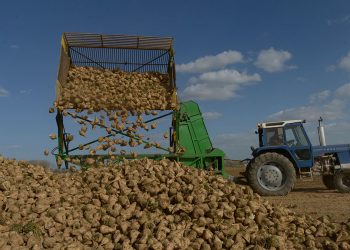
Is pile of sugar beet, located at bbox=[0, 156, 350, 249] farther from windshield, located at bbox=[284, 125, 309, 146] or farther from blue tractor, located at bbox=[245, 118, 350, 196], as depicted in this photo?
windshield, located at bbox=[284, 125, 309, 146]

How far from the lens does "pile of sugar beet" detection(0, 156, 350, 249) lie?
497cm

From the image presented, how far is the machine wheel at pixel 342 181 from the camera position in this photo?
10.9 metres

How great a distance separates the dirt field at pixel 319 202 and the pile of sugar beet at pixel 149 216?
1275 millimetres

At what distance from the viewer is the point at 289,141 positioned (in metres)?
10.8

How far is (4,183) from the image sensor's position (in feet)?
19.7

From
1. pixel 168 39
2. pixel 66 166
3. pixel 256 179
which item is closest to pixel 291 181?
pixel 256 179

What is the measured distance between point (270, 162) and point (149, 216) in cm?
577

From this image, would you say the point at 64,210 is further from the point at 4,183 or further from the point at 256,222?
the point at 256,222

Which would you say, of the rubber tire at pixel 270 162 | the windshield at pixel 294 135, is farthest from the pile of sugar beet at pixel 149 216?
the windshield at pixel 294 135

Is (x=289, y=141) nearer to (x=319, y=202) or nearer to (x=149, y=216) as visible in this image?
(x=319, y=202)

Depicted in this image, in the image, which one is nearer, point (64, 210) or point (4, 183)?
point (64, 210)

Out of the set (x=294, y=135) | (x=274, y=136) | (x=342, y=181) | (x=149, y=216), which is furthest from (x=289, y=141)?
(x=149, y=216)

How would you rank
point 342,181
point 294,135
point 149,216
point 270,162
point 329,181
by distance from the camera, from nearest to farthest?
point 149,216 → point 270,162 → point 294,135 → point 342,181 → point 329,181

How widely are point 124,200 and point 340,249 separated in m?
2.78
